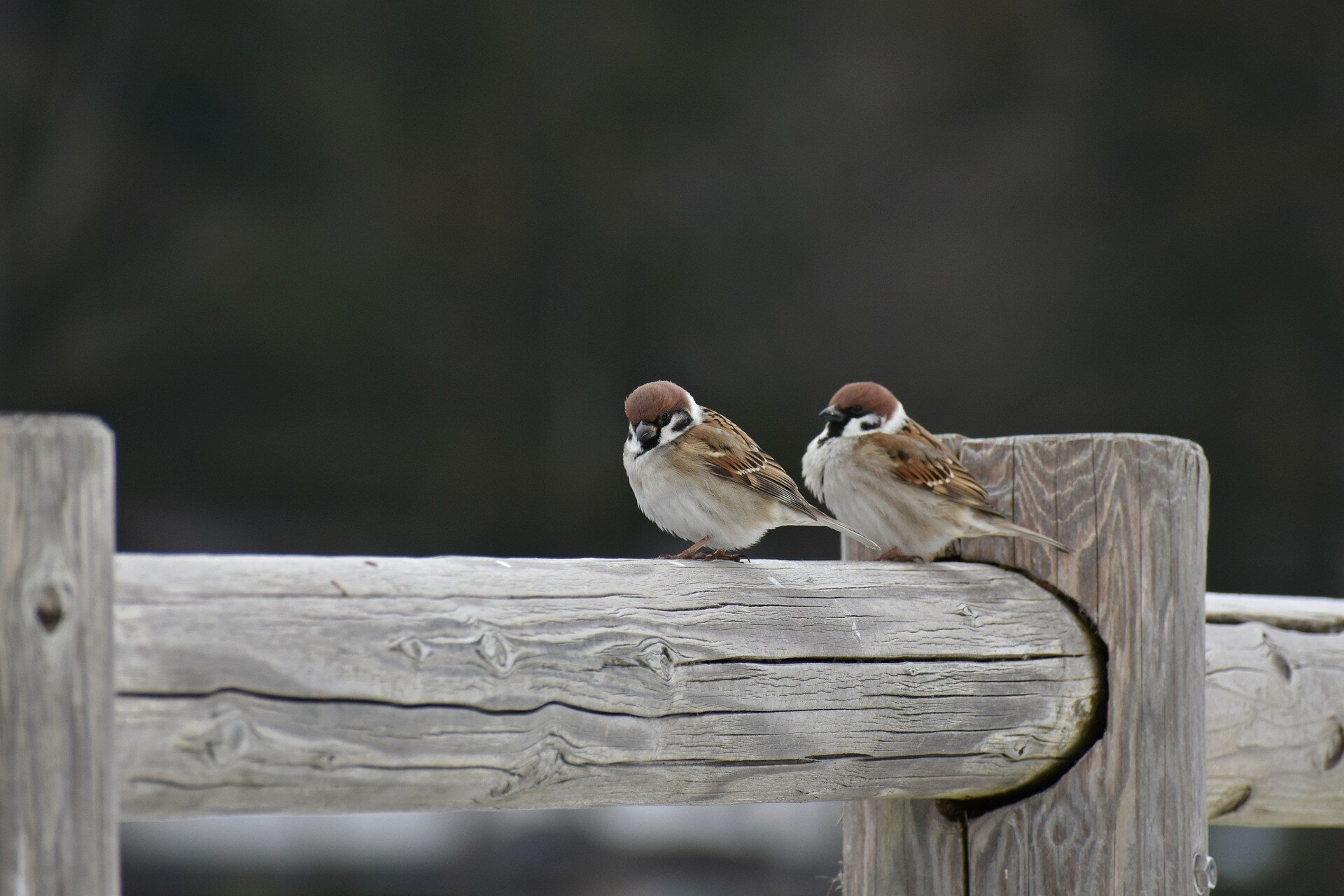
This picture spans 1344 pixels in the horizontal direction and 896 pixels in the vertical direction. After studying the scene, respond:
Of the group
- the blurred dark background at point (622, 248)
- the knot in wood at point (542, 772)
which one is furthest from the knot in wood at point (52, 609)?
the blurred dark background at point (622, 248)

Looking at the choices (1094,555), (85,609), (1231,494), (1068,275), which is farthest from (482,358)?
(85,609)

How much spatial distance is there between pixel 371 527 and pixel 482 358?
82 cm

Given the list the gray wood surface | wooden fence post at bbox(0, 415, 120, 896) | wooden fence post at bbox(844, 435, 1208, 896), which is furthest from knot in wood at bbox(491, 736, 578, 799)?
wooden fence post at bbox(844, 435, 1208, 896)

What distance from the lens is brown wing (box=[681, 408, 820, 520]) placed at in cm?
232

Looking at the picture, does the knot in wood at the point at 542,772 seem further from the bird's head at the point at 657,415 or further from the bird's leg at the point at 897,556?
the bird's head at the point at 657,415

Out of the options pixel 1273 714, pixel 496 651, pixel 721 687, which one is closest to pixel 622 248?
pixel 1273 714

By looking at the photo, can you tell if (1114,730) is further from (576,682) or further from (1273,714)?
(576,682)

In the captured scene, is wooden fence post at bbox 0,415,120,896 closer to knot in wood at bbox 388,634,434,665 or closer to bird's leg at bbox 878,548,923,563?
knot in wood at bbox 388,634,434,665

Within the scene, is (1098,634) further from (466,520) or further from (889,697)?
(466,520)

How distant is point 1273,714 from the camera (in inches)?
75.9

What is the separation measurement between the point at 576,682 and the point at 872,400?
125 centimetres

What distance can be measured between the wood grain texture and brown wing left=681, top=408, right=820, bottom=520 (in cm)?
70

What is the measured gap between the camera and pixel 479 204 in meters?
5.69

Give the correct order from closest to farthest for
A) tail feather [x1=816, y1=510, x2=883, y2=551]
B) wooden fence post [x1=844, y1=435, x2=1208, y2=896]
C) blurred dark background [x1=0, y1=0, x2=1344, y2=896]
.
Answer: wooden fence post [x1=844, y1=435, x2=1208, y2=896], tail feather [x1=816, y1=510, x2=883, y2=551], blurred dark background [x1=0, y1=0, x2=1344, y2=896]
